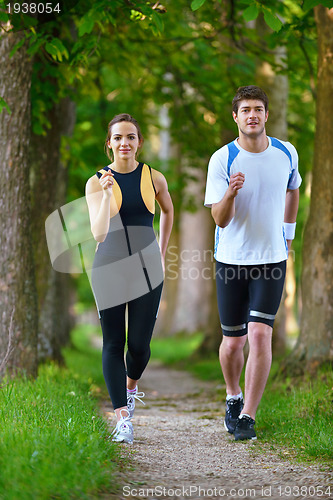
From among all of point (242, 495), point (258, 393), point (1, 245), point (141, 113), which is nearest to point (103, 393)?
point (1, 245)

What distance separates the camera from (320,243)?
6375mm

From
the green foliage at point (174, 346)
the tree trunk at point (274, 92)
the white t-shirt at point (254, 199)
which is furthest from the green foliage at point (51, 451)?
the green foliage at point (174, 346)

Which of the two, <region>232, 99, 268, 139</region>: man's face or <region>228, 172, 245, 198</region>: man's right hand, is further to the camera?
<region>232, 99, 268, 139</region>: man's face

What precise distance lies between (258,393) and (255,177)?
5.17ft

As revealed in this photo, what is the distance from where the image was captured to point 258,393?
184 inches

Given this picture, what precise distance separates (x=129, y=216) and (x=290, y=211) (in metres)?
1.32

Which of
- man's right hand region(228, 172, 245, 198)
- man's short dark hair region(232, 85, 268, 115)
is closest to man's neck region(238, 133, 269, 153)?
man's short dark hair region(232, 85, 268, 115)

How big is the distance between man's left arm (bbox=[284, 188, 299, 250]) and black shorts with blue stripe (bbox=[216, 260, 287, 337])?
0.47 m

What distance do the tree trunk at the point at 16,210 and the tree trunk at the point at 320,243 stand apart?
2.66 m

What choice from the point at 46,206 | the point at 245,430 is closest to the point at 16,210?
the point at 46,206

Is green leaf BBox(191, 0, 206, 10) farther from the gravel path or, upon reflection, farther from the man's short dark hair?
the gravel path

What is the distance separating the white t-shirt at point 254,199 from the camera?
468cm

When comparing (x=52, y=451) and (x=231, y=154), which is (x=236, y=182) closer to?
(x=231, y=154)

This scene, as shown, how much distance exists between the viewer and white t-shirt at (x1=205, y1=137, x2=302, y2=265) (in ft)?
15.4
